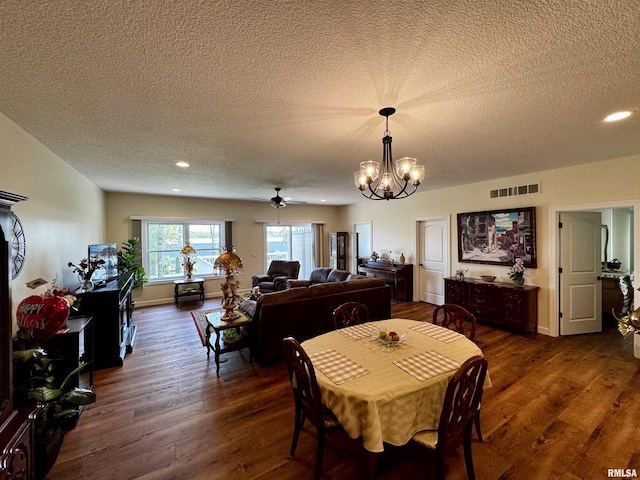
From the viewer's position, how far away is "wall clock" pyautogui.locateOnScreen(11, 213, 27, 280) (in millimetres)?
2047

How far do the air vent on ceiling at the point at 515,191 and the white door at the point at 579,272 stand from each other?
525 mm

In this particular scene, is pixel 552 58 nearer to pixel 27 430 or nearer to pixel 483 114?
pixel 483 114

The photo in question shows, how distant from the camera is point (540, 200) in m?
3.98

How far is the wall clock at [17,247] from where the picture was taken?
2.05 meters

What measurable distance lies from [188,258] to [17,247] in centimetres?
430

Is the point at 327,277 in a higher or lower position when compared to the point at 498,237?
lower

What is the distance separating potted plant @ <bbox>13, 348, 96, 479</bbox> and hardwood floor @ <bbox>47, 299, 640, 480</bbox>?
0.12m

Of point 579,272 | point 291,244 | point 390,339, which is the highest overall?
point 291,244

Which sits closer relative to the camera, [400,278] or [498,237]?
[498,237]

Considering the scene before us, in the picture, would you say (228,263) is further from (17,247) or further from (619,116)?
(619,116)

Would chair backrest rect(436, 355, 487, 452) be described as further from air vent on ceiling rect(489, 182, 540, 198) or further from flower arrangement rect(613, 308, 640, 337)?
air vent on ceiling rect(489, 182, 540, 198)

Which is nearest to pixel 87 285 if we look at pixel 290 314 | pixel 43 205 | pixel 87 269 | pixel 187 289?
pixel 87 269

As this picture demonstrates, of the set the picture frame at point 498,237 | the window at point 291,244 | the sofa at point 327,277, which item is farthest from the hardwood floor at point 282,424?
the window at point 291,244

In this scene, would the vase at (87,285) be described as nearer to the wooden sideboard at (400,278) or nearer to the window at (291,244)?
the window at (291,244)
